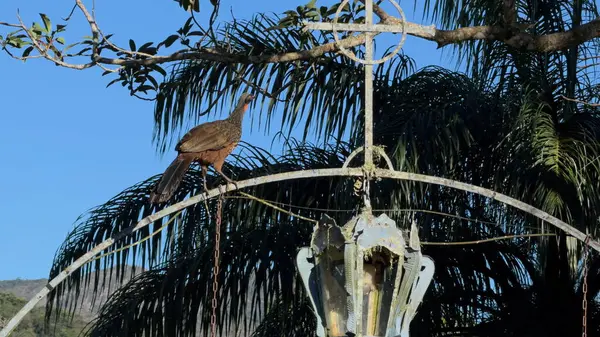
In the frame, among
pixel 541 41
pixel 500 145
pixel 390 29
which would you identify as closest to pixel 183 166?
pixel 390 29

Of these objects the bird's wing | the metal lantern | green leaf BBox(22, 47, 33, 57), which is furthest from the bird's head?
the metal lantern

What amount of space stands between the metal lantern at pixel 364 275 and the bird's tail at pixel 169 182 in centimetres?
151

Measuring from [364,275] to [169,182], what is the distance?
185 cm

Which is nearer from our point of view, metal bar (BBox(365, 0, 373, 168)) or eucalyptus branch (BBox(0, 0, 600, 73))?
metal bar (BBox(365, 0, 373, 168))

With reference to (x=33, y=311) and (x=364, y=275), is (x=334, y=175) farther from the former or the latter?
(x=33, y=311)

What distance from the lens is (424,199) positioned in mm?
9977

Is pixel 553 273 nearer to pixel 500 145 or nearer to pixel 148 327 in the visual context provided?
pixel 500 145

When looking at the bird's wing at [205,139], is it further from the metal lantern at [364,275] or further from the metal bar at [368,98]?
the metal lantern at [364,275]

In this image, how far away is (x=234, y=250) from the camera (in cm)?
1050

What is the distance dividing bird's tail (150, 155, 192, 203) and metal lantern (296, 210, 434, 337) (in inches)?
59.5

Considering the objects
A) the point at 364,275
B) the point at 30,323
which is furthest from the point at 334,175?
the point at 30,323

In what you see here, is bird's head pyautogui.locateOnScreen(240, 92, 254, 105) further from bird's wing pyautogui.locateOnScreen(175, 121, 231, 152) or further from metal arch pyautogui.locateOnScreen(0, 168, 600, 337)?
metal arch pyautogui.locateOnScreen(0, 168, 600, 337)

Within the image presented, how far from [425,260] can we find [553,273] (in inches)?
164

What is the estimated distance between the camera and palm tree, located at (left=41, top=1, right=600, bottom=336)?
31.7ft
